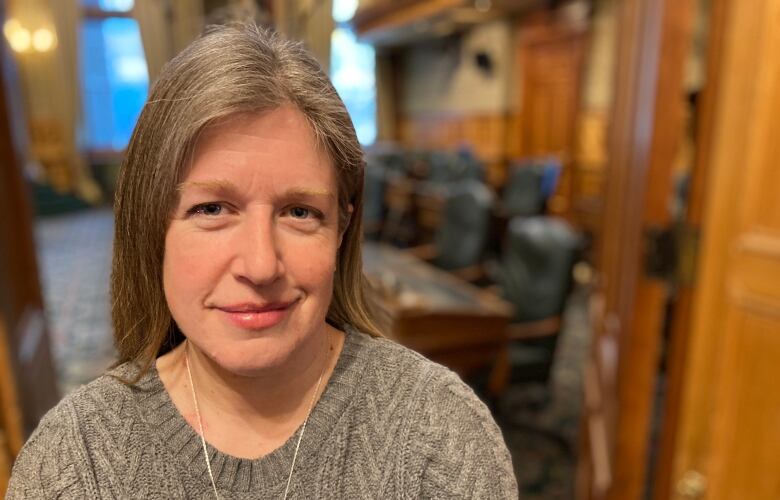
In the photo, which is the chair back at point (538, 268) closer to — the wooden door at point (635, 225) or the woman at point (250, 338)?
the wooden door at point (635, 225)

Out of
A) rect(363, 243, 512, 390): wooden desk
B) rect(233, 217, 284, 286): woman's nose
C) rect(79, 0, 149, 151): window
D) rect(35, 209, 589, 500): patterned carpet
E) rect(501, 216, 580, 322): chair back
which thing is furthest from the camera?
rect(79, 0, 149, 151): window

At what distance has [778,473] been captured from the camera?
138 centimetres

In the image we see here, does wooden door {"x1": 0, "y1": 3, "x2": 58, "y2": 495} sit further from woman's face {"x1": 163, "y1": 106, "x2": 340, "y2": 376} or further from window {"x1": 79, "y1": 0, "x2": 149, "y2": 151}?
window {"x1": 79, "y1": 0, "x2": 149, "y2": 151}

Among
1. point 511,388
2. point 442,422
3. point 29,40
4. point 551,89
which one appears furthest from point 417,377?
point 29,40

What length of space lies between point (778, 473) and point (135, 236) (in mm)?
1491

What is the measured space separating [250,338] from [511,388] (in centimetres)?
291

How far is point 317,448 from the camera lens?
0.70 metres

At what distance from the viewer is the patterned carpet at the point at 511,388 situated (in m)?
2.81

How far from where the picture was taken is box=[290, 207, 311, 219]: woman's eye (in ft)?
1.97

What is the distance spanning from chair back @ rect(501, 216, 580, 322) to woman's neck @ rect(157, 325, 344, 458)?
2.38m

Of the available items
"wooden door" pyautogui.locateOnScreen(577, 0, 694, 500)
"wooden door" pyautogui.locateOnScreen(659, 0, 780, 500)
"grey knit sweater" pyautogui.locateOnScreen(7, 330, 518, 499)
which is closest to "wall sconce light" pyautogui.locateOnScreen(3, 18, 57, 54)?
"wooden door" pyautogui.locateOnScreen(577, 0, 694, 500)

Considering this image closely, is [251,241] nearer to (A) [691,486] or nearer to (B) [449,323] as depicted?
(A) [691,486]

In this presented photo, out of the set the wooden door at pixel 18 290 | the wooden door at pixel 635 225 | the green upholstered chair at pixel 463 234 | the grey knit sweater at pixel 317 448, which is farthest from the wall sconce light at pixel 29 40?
the grey knit sweater at pixel 317 448

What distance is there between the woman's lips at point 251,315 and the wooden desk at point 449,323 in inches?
69.0
